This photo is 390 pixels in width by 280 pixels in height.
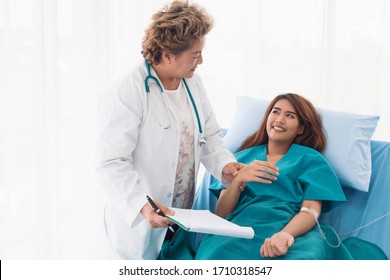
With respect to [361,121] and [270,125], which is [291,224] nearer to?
[270,125]

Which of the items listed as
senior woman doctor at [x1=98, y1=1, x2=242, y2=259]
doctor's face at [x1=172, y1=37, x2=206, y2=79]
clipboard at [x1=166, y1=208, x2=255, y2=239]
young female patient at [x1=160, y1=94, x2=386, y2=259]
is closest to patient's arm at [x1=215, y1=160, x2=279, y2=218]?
young female patient at [x1=160, y1=94, x2=386, y2=259]

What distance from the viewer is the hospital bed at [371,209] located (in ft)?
6.94

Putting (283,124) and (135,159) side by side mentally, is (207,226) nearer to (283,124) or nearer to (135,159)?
(135,159)

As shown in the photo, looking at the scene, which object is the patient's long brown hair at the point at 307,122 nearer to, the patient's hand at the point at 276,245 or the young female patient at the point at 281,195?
the young female patient at the point at 281,195

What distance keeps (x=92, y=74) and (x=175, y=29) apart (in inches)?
41.5

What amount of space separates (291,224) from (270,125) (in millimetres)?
450

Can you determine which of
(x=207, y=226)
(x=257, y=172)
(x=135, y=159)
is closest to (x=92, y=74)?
(x=135, y=159)

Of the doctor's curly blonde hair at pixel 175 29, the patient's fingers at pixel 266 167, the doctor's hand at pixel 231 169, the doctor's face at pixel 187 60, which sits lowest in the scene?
the doctor's hand at pixel 231 169

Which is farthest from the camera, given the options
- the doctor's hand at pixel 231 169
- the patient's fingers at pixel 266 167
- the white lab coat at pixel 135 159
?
the doctor's hand at pixel 231 169

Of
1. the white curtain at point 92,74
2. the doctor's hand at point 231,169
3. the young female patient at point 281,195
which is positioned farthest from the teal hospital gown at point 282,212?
the white curtain at point 92,74

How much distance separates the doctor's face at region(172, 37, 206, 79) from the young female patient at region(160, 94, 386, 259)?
39cm

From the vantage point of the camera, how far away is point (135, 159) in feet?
6.23

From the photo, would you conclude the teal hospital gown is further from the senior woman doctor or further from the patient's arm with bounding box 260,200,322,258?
the senior woman doctor

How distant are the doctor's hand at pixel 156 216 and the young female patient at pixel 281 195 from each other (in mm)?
181
